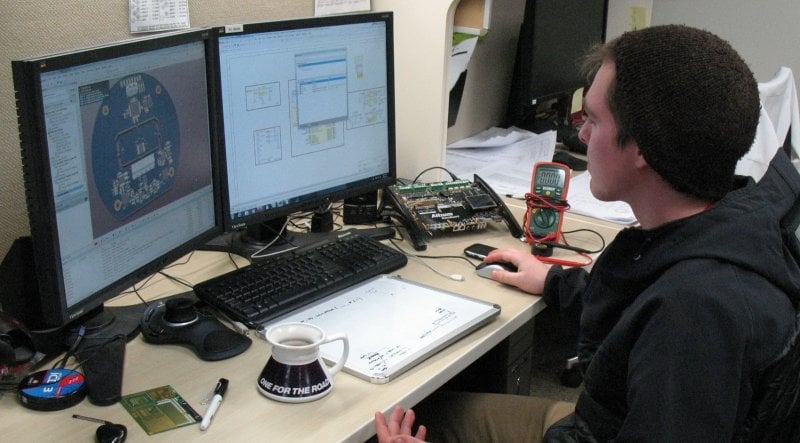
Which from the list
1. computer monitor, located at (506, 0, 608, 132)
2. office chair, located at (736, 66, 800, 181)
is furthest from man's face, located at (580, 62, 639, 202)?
office chair, located at (736, 66, 800, 181)

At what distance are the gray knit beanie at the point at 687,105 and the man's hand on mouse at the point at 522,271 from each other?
0.43m

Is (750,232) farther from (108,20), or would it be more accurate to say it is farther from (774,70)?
(774,70)

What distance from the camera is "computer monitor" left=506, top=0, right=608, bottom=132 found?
2211 millimetres

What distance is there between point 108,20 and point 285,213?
1.61 feet

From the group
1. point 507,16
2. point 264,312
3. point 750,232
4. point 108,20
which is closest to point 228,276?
point 264,312

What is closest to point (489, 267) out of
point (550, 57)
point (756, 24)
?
point (550, 57)

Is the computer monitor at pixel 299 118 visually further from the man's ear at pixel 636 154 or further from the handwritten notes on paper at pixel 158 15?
the man's ear at pixel 636 154

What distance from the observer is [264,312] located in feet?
4.20

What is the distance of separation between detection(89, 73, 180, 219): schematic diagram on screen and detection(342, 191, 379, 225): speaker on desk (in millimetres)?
563

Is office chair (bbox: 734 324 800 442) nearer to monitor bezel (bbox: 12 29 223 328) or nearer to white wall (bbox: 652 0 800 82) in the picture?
monitor bezel (bbox: 12 29 223 328)

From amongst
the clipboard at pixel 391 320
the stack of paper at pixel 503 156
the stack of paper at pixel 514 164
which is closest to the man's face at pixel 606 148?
the clipboard at pixel 391 320

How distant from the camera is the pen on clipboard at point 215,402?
1010 mm

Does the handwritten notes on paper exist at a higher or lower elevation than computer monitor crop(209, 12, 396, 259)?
higher

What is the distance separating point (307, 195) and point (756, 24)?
2198 mm
